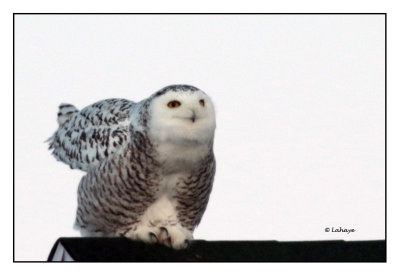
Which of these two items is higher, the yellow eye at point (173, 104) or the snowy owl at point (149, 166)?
the yellow eye at point (173, 104)

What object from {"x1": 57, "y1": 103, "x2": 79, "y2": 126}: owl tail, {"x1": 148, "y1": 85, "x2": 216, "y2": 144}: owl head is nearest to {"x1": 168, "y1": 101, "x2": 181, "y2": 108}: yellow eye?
{"x1": 148, "y1": 85, "x2": 216, "y2": 144}: owl head

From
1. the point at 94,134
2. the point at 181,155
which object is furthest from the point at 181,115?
the point at 94,134

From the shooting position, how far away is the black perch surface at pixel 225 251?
273 inches

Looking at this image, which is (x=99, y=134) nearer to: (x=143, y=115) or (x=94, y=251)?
(x=143, y=115)

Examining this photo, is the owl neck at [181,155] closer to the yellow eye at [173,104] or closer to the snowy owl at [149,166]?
the snowy owl at [149,166]

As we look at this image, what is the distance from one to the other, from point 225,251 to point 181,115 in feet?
2.83

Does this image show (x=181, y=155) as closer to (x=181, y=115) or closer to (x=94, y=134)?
(x=181, y=115)

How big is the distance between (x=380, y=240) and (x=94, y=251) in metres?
1.80

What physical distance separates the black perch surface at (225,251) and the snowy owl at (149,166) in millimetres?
171

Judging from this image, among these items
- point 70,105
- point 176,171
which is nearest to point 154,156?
point 176,171

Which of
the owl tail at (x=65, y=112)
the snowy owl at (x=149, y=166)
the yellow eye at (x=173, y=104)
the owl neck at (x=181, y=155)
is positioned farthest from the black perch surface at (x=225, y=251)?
the owl tail at (x=65, y=112)

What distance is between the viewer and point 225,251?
7082 mm

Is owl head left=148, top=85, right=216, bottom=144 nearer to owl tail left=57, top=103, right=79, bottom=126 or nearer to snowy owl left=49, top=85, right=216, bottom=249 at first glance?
snowy owl left=49, top=85, right=216, bottom=249

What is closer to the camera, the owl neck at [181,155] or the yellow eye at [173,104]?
the yellow eye at [173,104]
